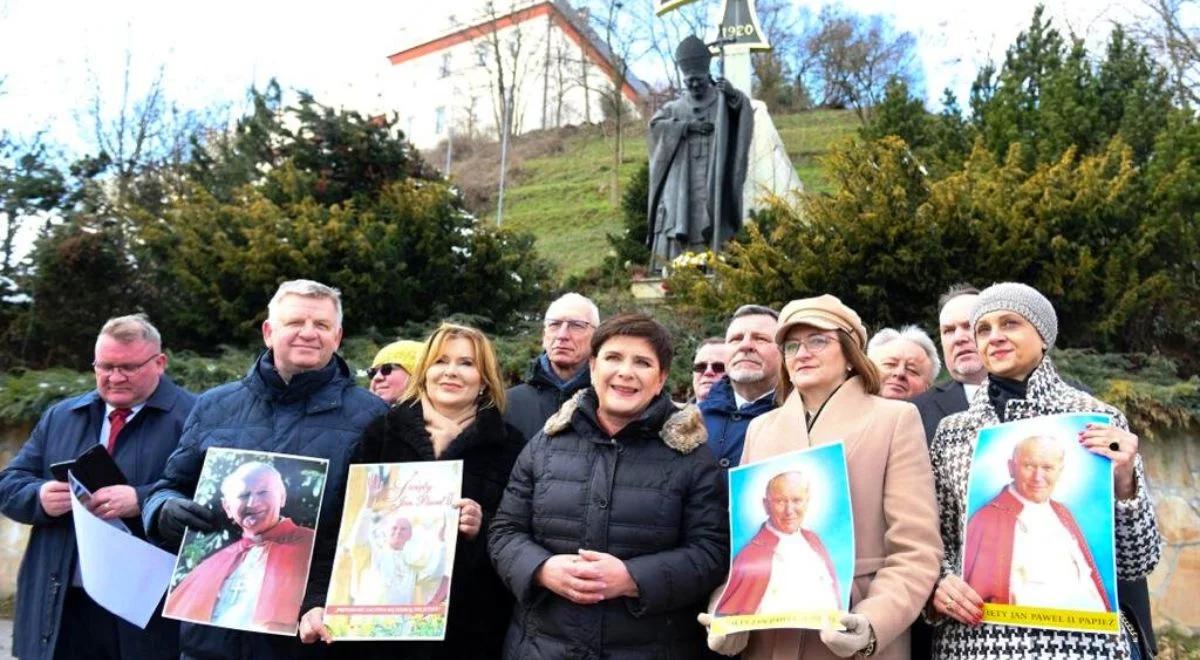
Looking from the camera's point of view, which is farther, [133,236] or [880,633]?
[133,236]

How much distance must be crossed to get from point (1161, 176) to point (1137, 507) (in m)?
8.23

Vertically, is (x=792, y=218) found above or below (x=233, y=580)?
above

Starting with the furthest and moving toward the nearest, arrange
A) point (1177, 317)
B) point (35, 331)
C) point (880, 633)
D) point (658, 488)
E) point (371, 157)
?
1. point (371, 157)
2. point (35, 331)
3. point (1177, 317)
4. point (658, 488)
5. point (880, 633)

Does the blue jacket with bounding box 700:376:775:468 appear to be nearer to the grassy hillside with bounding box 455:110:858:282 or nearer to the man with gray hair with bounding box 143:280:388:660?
the man with gray hair with bounding box 143:280:388:660

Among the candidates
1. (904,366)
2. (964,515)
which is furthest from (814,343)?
(904,366)

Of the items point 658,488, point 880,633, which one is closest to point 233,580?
point 658,488

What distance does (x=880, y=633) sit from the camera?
2.46 m

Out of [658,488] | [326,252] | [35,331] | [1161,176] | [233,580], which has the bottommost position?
[233,580]

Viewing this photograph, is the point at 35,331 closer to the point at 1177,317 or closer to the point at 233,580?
the point at 233,580

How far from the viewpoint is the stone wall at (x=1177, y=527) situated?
6535 mm

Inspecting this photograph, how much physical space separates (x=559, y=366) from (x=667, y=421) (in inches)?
53.6

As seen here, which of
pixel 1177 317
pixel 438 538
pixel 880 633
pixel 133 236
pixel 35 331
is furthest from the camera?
pixel 133 236

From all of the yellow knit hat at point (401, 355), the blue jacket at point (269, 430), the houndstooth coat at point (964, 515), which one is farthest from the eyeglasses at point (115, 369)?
the houndstooth coat at point (964, 515)

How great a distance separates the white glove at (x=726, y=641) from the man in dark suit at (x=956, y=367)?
143 cm
